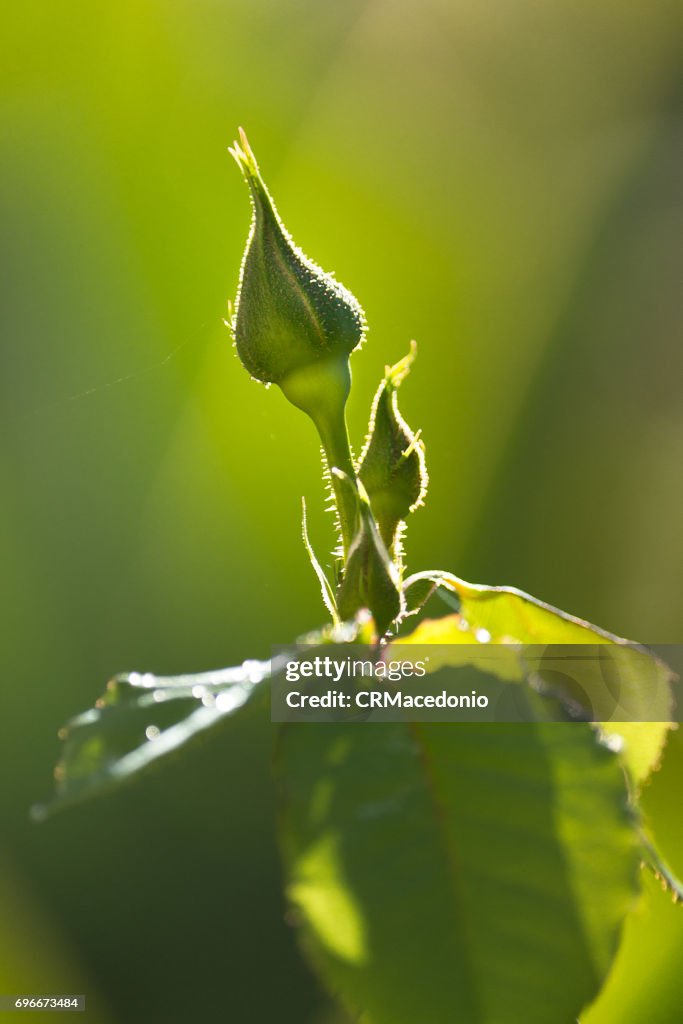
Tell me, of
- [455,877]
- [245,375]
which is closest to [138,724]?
[455,877]

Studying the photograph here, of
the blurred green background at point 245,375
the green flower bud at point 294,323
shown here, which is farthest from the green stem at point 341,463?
the blurred green background at point 245,375

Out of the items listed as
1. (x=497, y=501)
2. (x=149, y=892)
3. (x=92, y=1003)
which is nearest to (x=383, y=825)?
(x=92, y=1003)

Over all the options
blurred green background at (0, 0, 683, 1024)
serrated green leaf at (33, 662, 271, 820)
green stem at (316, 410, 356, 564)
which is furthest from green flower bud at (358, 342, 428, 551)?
blurred green background at (0, 0, 683, 1024)

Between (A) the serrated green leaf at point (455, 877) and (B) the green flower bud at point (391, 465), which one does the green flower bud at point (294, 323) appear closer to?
(B) the green flower bud at point (391, 465)

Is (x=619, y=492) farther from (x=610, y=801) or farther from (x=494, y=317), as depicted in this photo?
(x=610, y=801)

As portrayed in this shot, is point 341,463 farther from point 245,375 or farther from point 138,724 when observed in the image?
point 245,375

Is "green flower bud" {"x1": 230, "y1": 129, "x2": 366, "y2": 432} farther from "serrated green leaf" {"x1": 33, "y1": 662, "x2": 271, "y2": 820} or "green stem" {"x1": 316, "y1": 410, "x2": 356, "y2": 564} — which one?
"serrated green leaf" {"x1": 33, "y1": 662, "x2": 271, "y2": 820}
